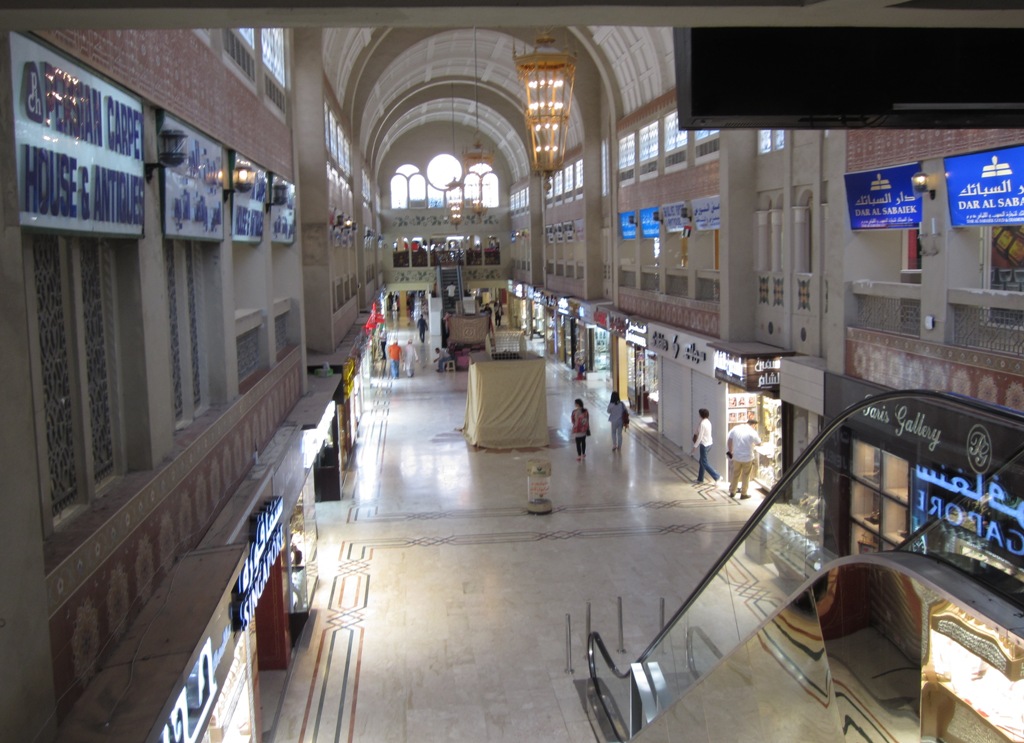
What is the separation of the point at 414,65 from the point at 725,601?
28.4 meters

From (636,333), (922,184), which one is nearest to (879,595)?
(922,184)

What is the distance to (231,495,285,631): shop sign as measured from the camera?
18.2ft

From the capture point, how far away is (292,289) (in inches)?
513

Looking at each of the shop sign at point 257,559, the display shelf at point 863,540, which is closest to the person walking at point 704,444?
the shop sign at point 257,559

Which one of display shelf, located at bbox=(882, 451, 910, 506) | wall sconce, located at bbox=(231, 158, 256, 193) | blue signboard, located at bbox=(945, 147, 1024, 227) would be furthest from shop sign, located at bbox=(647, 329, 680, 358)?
display shelf, located at bbox=(882, 451, 910, 506)

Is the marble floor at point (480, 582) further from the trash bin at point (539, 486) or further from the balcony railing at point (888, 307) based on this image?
the balcony railing at point (888, 307)

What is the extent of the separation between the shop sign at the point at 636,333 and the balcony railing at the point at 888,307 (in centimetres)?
861

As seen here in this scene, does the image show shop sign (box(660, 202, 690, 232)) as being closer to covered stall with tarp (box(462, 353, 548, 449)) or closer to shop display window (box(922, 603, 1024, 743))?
covered stall with tarp (box(462, 353, 548, 449))

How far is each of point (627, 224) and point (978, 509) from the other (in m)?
20.3

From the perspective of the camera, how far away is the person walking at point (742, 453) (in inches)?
554

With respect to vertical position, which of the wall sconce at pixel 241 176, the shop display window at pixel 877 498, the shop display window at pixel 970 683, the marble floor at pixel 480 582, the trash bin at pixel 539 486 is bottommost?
the marble floor at pixel 480 582

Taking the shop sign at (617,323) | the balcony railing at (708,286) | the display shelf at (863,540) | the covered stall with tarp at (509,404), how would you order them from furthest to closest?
the shop sign at (617,323) < the covered stall with tarp at (509,404) < the balcony railing at (708,286) < the display shelf at (863,540)

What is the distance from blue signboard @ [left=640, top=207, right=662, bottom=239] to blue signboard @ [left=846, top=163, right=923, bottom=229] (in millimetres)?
9100

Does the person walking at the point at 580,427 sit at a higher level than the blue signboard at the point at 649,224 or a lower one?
lower
